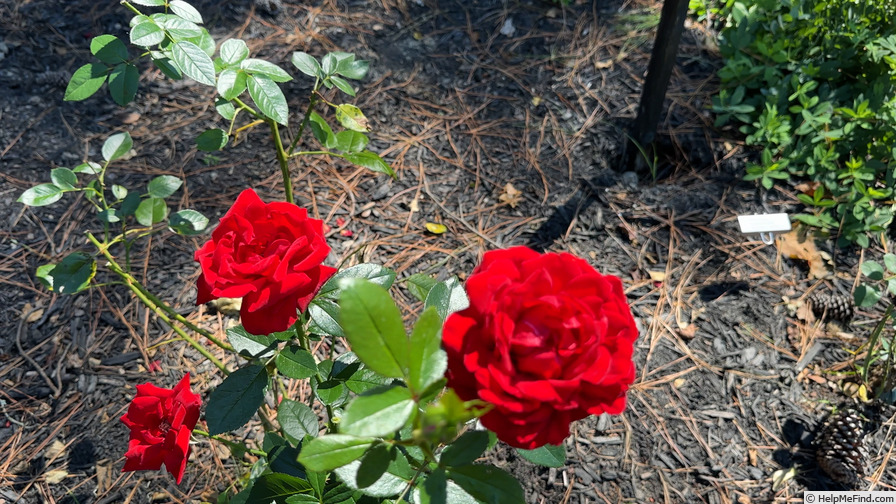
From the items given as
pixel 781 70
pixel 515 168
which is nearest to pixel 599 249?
pixel 515 168

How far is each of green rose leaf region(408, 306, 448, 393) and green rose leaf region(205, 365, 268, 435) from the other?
0.50 m

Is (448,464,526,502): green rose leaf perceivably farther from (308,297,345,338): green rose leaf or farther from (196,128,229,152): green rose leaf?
(196,128,229,152): green rose leaf

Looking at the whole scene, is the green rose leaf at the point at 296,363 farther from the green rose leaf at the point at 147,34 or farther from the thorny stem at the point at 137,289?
the green rose leaf at the point at 147,34

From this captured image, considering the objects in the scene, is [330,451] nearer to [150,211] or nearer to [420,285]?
[420,285]

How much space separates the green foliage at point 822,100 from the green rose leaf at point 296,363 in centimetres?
184

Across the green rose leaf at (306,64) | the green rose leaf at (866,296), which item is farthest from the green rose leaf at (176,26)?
the green rose leaf at (866,296)

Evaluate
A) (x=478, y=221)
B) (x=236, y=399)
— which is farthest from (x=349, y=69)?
(x=478, y=221)

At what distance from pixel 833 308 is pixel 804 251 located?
25cm

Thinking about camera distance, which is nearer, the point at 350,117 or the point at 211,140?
the point at 211,140

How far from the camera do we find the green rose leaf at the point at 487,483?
2.64ft

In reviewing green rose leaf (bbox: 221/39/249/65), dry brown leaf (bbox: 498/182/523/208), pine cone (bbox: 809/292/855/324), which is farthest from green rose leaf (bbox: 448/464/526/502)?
pine cone (bbox: 809/292/855/324)

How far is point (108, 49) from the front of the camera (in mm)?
1100

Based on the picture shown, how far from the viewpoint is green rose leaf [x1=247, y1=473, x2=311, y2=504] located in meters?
1.04

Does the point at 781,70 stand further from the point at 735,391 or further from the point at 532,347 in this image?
the point at 532,347
